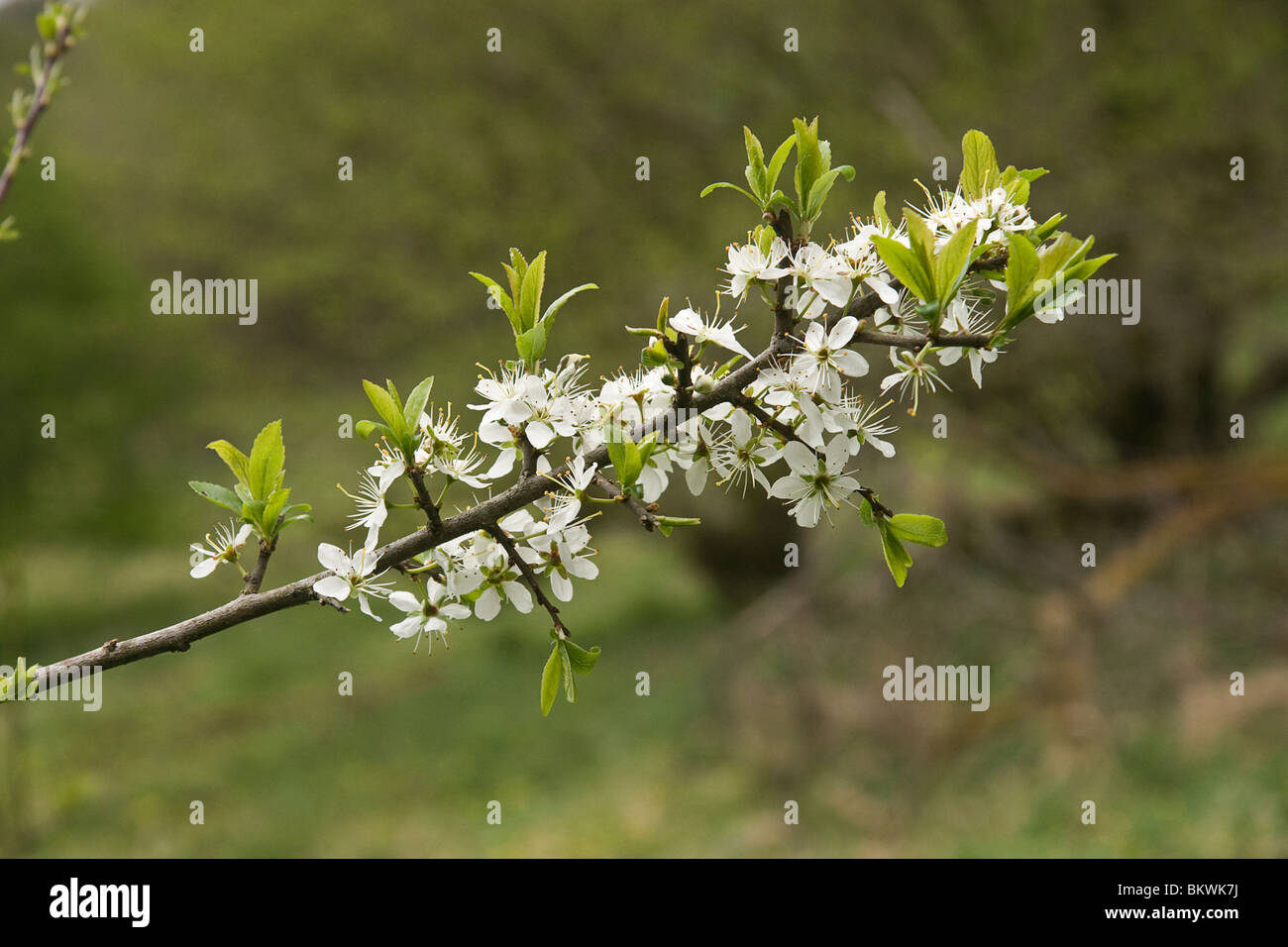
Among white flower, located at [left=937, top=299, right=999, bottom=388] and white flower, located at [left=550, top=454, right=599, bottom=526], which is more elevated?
white flower, located at [left=937, top=299, right=999, bottom=388]

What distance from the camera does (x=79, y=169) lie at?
10055 mm

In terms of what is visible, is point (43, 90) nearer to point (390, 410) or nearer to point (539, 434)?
point (390, 410)

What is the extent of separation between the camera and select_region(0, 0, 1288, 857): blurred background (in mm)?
5043

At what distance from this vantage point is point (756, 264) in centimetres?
105

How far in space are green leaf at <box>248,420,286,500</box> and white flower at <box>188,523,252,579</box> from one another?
5cm

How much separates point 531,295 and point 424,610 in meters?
0.35

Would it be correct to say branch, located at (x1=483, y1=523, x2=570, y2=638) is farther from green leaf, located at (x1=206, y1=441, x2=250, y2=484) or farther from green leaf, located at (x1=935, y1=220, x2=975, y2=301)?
green leaf, located at (x1=935, y1=220, x2=975, y2=301)

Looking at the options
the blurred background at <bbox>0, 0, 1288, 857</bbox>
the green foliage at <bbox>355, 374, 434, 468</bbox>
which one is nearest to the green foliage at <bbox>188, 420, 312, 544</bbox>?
the green foliage at <bbox>355, 374, 434, 468</bbox>

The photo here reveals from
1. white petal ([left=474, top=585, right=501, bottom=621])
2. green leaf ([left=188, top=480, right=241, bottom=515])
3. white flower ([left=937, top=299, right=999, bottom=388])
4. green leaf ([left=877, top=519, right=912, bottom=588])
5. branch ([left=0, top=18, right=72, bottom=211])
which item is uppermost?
branch ([left=0, top=18, right=72, bottom=211])

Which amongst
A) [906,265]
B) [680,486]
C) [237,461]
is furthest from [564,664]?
[680,486]

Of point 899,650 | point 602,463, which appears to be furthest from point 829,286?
point 899,650

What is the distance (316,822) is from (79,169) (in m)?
7.12

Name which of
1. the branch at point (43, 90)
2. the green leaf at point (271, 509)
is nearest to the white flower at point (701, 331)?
the green leaf at point (271, 509)
